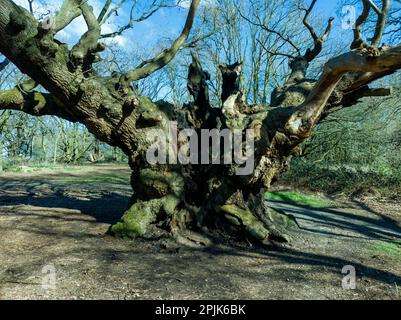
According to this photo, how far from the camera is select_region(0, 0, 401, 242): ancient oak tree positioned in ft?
16.0

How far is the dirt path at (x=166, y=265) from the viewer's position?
3.55 metres

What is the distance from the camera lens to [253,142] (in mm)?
5316

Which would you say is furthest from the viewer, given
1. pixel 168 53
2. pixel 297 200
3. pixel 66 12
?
pixel 297 200

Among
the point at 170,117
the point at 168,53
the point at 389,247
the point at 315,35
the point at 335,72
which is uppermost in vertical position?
the point at 315,35

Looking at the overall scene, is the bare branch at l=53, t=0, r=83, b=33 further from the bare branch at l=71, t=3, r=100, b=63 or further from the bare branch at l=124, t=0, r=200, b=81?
the bare branch at l=124, t=0, r=200, b=81

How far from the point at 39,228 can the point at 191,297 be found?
3.19 meters

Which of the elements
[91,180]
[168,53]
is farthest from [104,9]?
[91,180]

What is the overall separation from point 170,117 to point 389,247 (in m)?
4.24

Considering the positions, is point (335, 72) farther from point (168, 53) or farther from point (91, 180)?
point (91, 180)

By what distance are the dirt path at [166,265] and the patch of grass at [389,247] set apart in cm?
2

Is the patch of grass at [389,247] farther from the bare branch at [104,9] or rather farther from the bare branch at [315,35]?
the bare branch at [104,9]

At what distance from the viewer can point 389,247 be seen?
614cm
